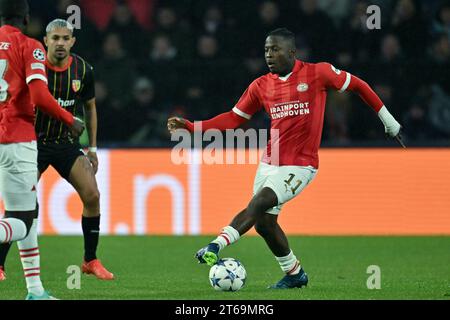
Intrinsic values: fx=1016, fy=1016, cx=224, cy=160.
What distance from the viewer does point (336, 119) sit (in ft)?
46.7

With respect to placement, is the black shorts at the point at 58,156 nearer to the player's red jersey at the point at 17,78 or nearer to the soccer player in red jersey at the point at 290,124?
the soccer player in red jersey at the point at 290,124

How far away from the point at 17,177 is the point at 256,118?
24.9 feet

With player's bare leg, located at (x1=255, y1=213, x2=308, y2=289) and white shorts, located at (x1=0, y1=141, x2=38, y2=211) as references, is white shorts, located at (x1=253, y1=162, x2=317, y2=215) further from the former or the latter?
white shorts, located at (x1=0, y1=141, x2=38, y2=211)

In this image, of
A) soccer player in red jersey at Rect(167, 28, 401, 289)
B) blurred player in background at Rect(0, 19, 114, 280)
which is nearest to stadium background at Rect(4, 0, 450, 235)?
blurred player in background at Rect(0, 19, 114, 280)

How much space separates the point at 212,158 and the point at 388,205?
2458 mm

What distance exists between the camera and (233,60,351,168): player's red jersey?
835 centimetres

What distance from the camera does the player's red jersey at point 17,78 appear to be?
6.86 meters

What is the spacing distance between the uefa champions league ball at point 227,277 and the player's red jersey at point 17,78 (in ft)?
6.23

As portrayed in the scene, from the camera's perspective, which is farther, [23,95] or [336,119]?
[336,119]

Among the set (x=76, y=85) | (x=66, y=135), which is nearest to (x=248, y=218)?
(x=66, y=135)

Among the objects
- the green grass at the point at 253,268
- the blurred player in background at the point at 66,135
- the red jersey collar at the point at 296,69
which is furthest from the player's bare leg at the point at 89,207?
the red jersey collar at the point at 296,69

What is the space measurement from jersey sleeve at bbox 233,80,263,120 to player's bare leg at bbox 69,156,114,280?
145cm
